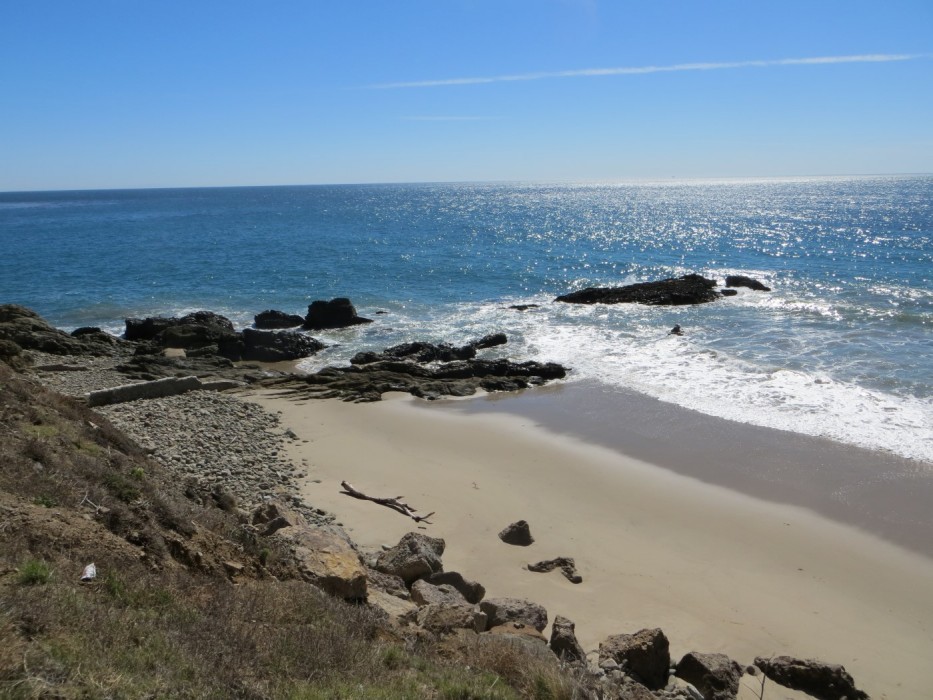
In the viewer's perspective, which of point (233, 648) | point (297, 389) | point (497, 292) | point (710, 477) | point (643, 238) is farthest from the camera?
point (643, 238)

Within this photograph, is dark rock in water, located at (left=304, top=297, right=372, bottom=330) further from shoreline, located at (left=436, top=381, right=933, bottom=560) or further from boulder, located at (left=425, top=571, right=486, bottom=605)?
boulder, located at (left=425, top=571, right=486, bottom=605)

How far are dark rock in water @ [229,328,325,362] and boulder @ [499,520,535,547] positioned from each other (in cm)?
1648

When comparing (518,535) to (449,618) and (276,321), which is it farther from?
(276,321)

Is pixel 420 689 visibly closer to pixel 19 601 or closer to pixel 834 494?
pixel 19 601

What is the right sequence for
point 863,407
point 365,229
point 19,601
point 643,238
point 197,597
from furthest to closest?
point 365,229 → point 643,238 → point 863,407 → point 197,597 → point 19,601

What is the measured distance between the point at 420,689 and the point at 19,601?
2.78m

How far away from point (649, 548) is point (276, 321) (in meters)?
24.2

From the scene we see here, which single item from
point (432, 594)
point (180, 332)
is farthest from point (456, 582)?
point (180, 332)

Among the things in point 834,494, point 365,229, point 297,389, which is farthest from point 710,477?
point 365,229

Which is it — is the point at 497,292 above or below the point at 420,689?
below

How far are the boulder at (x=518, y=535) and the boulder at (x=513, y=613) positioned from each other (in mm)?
2672

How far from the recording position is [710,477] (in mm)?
14242

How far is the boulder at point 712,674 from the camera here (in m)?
7.43

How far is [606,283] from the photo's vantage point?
42.9m
